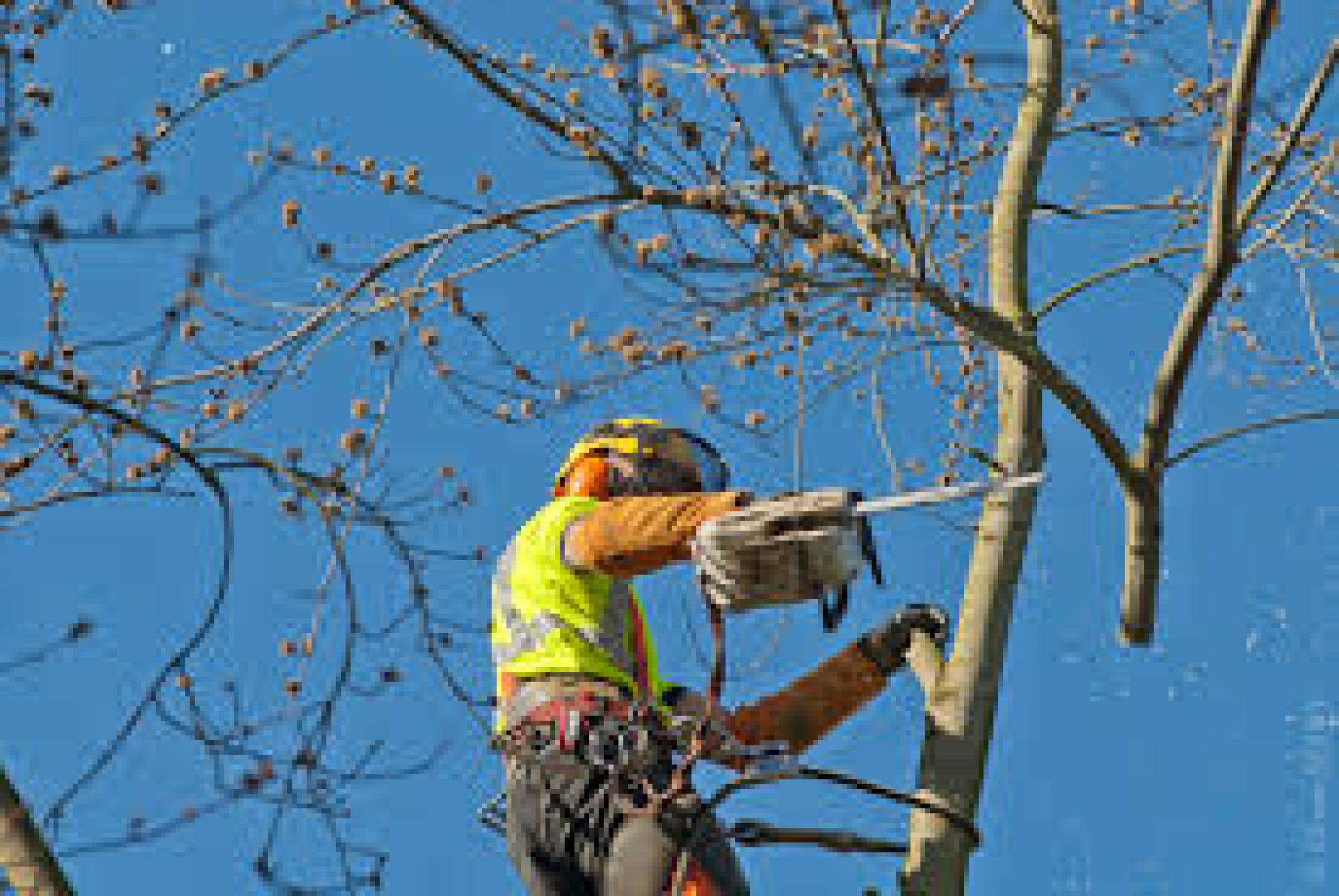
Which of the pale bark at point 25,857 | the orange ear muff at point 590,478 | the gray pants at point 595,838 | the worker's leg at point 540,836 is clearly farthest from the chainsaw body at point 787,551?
the pale bark at point 25,857

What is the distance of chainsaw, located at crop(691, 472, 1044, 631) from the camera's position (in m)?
3.99

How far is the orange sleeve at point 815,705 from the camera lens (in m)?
5.11

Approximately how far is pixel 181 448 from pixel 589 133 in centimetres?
105

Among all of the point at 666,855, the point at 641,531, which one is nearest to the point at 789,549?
the point at 641,531

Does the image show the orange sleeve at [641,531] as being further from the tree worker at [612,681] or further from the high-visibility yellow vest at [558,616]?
the high-visibility yellow vest at [558,616]

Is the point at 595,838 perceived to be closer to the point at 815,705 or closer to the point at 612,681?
the point at 612,681

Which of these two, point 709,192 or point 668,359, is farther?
point 668,359

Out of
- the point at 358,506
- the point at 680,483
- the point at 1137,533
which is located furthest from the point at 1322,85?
the point at 358,506

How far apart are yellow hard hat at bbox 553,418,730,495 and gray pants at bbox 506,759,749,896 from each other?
2.81 feet

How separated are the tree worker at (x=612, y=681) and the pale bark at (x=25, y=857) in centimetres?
108

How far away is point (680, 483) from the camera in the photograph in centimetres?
513

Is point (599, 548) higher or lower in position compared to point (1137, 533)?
lower

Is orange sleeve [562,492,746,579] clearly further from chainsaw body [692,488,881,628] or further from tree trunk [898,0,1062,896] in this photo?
tree trunk [898,0,1062,896]

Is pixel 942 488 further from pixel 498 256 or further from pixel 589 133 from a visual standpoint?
pixel 498 256
